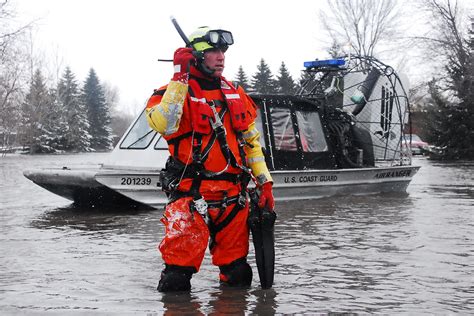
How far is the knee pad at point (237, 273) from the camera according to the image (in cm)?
537

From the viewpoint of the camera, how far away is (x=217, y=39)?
5.25 meters

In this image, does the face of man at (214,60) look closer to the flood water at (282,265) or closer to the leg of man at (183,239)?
the leg of man at (183,239)

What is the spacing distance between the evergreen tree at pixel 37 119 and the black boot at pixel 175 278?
183 feet

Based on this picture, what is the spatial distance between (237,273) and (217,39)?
69.8 inches

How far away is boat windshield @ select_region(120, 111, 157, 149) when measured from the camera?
40.3 ft

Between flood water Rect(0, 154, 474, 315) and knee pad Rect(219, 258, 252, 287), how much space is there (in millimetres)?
82

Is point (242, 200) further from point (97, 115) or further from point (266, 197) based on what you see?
point (97, 115)

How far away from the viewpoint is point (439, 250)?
287 inches

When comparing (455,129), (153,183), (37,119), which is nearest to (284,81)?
(37,119)

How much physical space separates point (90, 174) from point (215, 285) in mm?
5665

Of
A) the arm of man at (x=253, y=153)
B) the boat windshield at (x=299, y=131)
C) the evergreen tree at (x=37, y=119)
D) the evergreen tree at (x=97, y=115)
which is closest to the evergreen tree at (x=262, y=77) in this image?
the evergreen tree at (x=37, y=119)

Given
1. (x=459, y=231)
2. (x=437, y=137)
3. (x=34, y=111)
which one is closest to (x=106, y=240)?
(x=459, y=231)

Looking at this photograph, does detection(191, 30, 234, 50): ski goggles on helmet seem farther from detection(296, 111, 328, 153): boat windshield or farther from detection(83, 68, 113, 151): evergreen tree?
detection(83, 68, 113, 151): evergreen tree

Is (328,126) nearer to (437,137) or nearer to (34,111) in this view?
(437,137)
